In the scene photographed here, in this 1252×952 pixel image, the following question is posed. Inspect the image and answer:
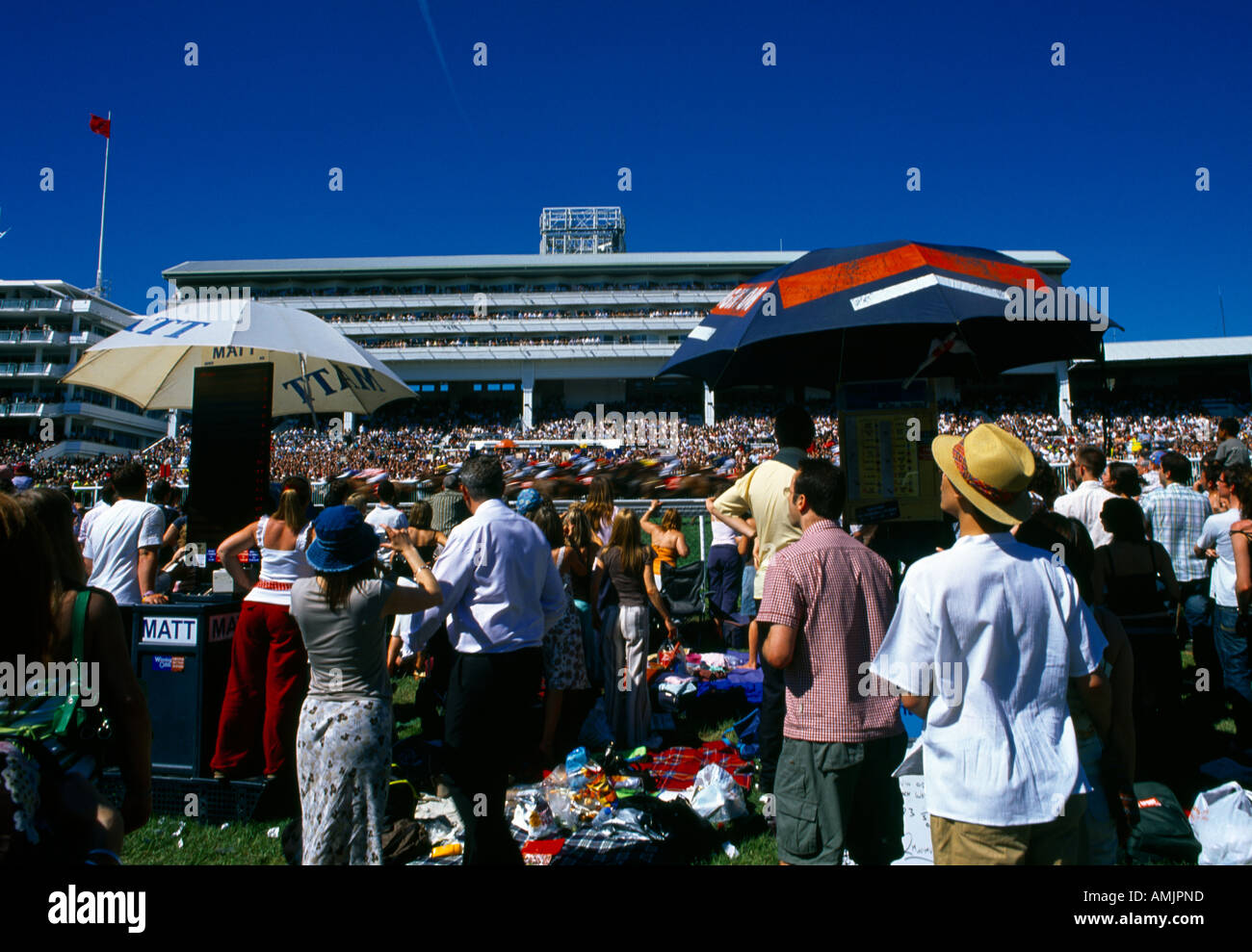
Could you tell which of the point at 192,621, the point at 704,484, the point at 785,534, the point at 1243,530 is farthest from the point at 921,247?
the point at 704,484

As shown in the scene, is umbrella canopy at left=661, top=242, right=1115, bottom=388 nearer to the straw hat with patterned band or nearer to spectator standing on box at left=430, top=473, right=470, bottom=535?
the straw hat with patterned band

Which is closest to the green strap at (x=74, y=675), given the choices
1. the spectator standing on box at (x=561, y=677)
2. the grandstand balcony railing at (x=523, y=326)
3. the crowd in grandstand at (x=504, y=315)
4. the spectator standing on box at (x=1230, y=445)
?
the spectator standing on box at (x=561, y=677)

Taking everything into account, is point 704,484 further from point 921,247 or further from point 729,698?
point 921,247

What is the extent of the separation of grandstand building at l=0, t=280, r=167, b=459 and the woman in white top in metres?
64.7

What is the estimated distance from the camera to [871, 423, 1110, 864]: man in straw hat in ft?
6.40

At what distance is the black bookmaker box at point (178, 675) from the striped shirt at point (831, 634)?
363 centimetres

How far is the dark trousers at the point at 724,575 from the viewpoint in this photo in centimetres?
807

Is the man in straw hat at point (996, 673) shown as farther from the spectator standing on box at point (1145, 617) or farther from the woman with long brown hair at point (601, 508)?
the woman with long brown hair at point (601, 508)

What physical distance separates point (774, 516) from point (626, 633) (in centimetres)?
203

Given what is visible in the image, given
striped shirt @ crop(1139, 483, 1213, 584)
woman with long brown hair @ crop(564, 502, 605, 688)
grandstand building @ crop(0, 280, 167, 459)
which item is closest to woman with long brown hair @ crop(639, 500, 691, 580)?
woman with long brown hair @ crop(564, 502, 605, 688)

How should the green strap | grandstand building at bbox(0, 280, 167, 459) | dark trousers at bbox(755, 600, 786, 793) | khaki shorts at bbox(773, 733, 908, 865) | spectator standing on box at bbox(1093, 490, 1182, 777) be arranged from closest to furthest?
1. the green strap
2. khaki shorts at bbox(773, 733, 908, 865)
3. dark trousers at bbox(755, 600, 786, 793)
4. spectator standing on box at bbox(1093, 490, 1182, 777)
5. grandstand building at bbox(0, 280, 167, 459)
